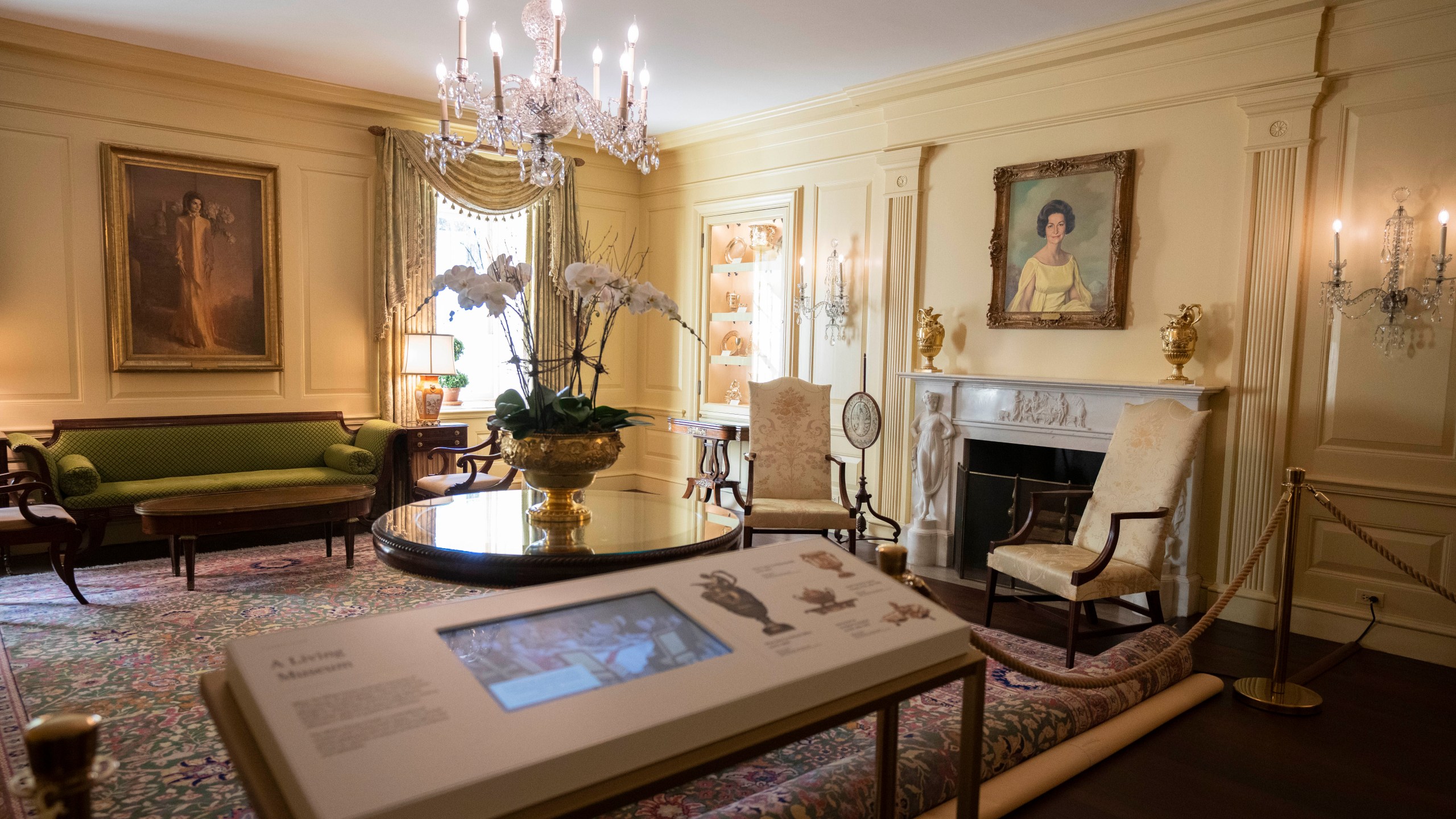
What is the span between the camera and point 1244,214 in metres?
4.18

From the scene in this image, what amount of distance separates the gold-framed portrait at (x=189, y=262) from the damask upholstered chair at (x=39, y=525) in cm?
121

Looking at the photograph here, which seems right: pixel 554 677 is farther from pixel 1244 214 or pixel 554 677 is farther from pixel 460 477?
pixel 460 477

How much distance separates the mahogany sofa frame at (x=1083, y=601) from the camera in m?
3.41

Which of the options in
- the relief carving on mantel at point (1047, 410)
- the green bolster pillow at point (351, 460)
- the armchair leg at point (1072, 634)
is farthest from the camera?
the green bolster pillow at point (351, 460)

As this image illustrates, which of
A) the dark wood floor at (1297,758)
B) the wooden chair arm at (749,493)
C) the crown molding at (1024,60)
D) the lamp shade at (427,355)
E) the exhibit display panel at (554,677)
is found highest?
the crown molding at (1024,60)

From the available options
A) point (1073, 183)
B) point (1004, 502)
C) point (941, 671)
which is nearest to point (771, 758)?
point (941, 671)

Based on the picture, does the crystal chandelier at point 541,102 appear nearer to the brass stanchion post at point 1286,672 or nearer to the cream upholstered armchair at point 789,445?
the cream upholstered armchair at point 789,445

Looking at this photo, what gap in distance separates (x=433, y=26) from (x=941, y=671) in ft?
15.4

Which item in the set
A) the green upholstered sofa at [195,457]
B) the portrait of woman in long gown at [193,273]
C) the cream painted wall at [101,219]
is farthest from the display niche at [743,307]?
the portrait of woman in long gown at [193,273]

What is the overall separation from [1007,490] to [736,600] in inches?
160

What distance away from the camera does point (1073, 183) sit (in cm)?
478

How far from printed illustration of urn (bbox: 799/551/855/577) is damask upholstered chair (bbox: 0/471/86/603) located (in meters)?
4.16

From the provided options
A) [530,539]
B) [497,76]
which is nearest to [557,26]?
[497,76]

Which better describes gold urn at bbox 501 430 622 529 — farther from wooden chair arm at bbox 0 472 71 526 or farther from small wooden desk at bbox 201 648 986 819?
wooden chair arm at bbox 0 472 71 526
